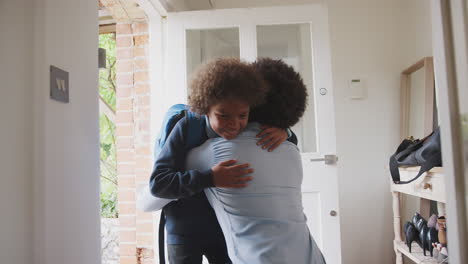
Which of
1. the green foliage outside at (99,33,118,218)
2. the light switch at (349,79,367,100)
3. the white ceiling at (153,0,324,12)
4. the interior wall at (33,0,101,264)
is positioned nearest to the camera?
the interior wall at (33,0,101,264)

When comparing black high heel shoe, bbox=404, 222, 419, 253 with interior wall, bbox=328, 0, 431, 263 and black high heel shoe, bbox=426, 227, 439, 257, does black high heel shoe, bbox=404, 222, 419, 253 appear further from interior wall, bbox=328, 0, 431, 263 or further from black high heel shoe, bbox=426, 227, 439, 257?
interior wall, bbox=328, 0, 431, 263

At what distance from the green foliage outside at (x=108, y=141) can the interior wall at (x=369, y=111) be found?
2732 millimetres

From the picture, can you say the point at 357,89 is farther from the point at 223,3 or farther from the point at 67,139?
the point at 67,139

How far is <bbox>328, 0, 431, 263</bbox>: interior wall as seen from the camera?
2.99m

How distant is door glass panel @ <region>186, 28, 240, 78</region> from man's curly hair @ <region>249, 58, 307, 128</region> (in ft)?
4.55

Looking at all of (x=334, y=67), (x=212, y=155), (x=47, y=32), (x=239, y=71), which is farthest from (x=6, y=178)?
(x=334, y=67)

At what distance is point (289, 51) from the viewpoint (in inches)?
95.3

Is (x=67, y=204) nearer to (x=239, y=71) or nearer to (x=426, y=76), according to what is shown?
(x=239, y=71)

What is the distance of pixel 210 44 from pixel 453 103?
195 cm

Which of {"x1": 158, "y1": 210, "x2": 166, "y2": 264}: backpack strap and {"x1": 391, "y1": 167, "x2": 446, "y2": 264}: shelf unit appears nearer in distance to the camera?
{"x1": 158, "y1": 210, "x2": 166, "y2": 264}: backpack strap

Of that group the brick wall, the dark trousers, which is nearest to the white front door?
the brick wall

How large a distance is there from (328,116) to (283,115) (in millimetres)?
1327

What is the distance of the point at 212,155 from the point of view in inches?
37.7

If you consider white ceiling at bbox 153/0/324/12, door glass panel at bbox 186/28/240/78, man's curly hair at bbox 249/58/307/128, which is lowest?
man's curly hair at bbox 249/58/307/128
